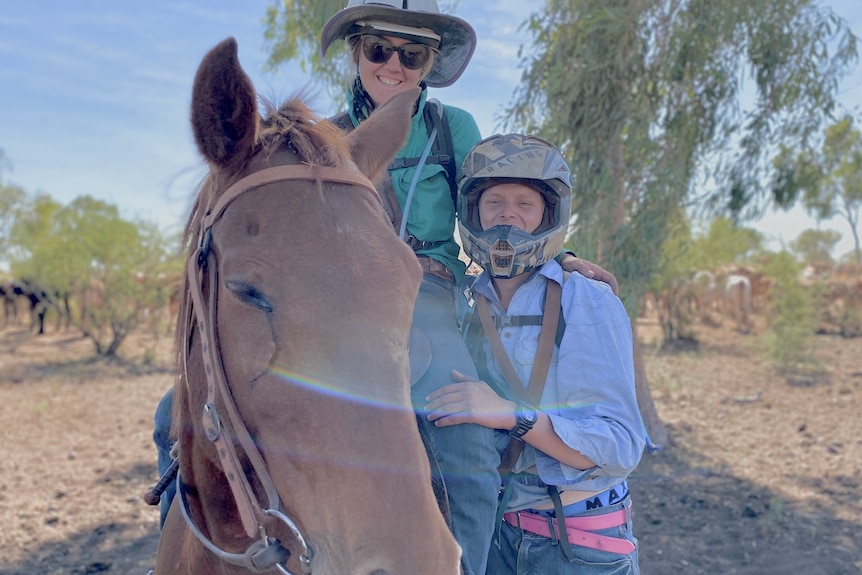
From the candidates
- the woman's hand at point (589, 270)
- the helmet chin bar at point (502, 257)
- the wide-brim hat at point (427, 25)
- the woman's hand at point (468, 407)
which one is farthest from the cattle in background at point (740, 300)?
the woman's hand at point (468, 407)

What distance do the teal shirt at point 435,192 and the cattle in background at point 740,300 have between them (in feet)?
68.6

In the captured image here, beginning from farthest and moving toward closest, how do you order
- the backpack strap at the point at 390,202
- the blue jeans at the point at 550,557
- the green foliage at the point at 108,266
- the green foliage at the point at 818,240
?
the green foliage at the point at 818,240 → the green foliage at the point at 108,266 → the backpack strap at the point at 390,202 → the blue jeans at the point at 550,557

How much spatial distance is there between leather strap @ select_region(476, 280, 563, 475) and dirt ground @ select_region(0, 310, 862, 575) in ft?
14.2

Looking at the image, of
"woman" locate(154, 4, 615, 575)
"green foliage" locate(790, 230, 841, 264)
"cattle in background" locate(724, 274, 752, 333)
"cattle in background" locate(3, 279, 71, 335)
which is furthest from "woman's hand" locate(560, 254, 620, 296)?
"green foliage" locate(790, 230, 841, 264)

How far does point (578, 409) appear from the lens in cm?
222

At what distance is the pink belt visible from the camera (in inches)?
90.3

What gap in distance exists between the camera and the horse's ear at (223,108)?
5.22 feet

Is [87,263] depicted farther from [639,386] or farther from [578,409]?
[578,409]

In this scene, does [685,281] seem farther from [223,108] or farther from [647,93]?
[223,108]

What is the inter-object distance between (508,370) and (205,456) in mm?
Answer: 1103

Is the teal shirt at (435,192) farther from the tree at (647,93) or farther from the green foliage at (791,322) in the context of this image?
the green foliage at (791,322)

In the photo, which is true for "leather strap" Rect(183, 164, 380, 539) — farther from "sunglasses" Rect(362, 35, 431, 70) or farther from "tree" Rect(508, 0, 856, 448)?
"tree" Rect(508, 0, 856, 448)

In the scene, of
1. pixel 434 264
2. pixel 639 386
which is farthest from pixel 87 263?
pixel 434 264

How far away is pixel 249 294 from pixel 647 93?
795 cm
